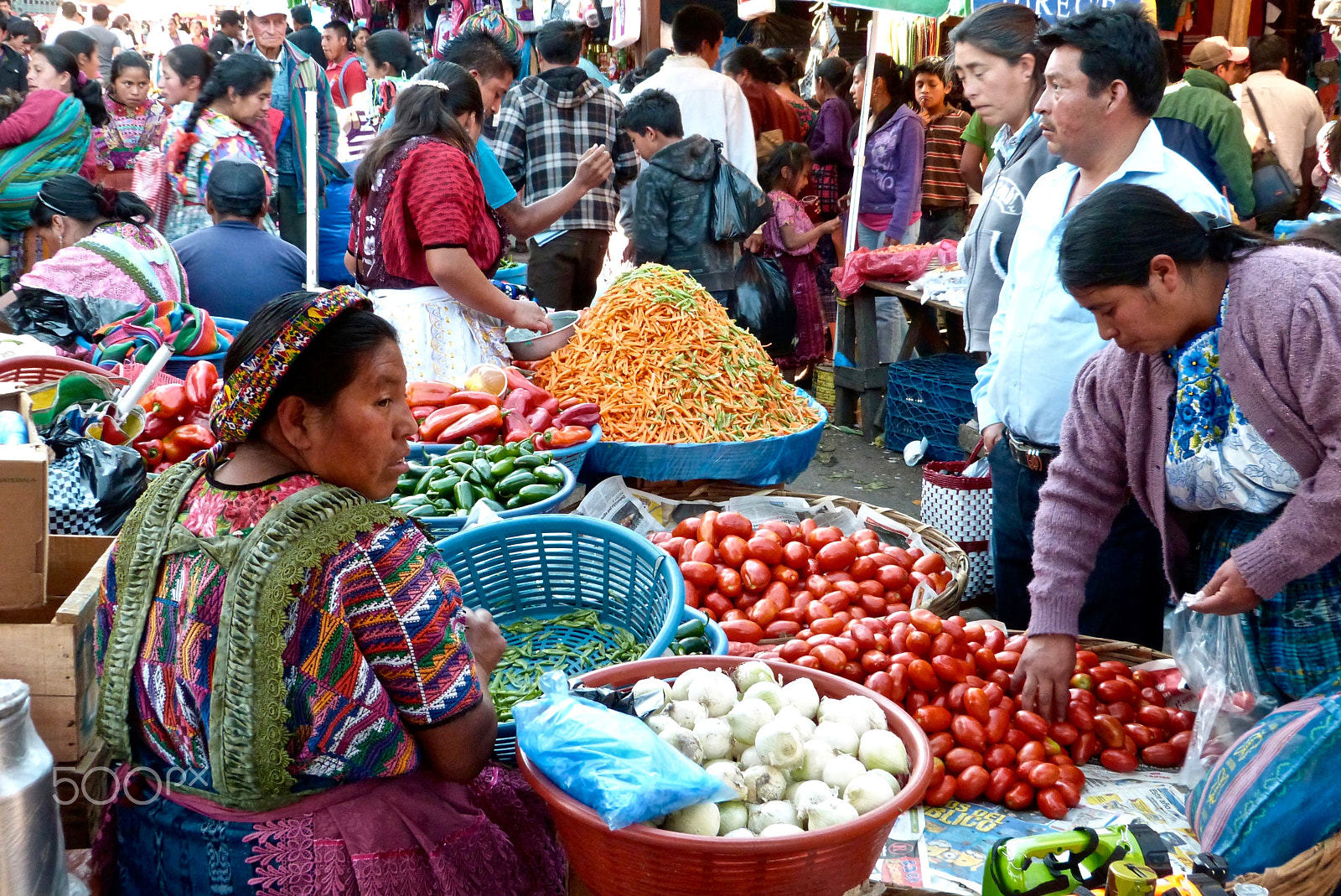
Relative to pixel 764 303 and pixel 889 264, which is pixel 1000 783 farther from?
pixel 764 303

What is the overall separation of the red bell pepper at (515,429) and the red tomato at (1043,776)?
204cm

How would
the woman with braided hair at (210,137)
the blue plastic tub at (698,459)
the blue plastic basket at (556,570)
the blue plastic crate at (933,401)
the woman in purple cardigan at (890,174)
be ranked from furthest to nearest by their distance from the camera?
the woman in purple cardigan at (890,174) → the woman with braided hair at (210,137) → the blue plastic crate at (933,401) → the blue plastic tub at (698,459) → the blue plastic basket at (556,570)

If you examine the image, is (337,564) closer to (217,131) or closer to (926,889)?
(926,889)

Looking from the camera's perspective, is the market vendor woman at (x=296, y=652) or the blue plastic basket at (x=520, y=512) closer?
the market vendor woman at (x=296, y=652)

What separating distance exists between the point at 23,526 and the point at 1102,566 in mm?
2587

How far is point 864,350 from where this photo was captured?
269 inches

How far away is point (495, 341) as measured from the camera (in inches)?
174

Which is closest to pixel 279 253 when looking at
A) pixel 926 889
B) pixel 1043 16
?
pixel 1043 16

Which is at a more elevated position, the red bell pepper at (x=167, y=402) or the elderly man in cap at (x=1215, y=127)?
the elderly man in cap at (x=1215, y=127)

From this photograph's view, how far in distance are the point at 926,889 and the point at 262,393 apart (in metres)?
1.45

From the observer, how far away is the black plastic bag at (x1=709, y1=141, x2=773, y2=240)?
6523mm

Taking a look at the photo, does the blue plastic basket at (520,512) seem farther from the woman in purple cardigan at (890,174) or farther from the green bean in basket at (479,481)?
the woman in purple cardigan at (890,174)

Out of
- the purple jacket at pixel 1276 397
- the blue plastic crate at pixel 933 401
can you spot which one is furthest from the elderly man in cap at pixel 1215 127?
the purple jacket at pixel 1276 397

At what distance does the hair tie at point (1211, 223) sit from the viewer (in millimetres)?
2168
